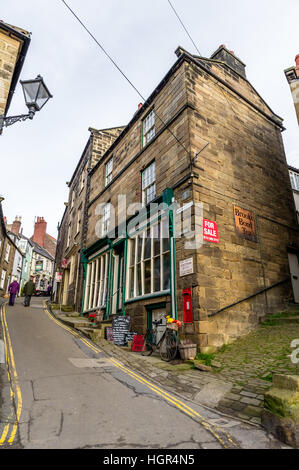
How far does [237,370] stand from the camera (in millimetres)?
5742

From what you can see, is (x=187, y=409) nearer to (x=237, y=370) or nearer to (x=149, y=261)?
(x=237, y=370)

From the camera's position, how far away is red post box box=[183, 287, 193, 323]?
7.39 m

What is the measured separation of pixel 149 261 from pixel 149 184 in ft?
10.4

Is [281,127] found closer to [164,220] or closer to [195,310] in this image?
[164,220]

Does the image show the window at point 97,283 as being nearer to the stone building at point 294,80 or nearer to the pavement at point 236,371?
the pavement at point 236,371

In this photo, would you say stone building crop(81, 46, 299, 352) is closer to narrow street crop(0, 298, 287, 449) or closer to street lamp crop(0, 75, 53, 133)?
narrow street crop(0, 298, 287, 449)

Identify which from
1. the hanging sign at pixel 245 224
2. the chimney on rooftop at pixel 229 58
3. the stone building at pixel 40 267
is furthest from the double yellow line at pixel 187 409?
the stone building at pixel 40 267

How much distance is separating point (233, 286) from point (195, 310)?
5.61ft

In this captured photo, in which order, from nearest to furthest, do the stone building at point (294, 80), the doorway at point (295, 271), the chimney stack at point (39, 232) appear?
the stone building at point (294, 80)
the doorway at point (295, 271)
the chimney stack at point (39, 232)

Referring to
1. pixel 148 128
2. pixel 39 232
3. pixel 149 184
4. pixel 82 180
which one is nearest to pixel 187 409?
pixel 149 184

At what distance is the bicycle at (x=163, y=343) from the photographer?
7142 millimetres

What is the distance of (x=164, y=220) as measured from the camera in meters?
9.31

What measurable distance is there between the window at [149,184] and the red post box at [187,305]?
439 cm

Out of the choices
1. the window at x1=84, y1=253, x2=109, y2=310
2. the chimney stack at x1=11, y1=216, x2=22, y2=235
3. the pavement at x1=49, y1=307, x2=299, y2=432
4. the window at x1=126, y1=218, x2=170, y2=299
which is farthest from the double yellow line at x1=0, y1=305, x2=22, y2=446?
the chimney stack at x1=11, y1=216, x2=22, y2=235
